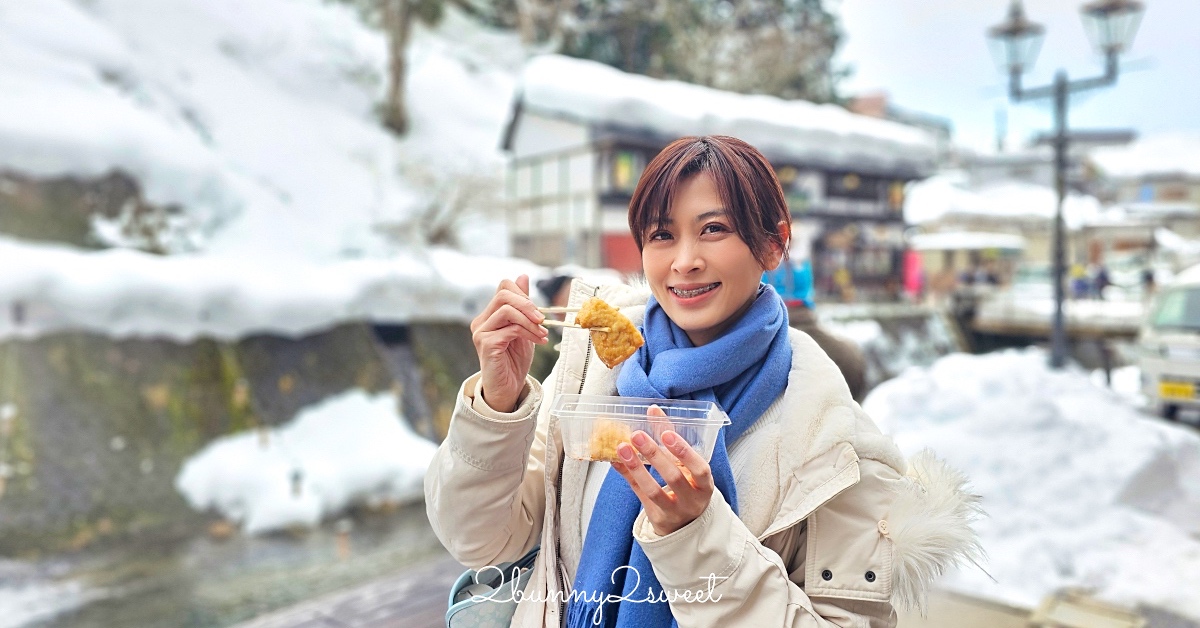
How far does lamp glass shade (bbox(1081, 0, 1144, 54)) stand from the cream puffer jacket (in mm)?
9902

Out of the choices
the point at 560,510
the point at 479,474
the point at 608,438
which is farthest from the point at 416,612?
the point at 608,438

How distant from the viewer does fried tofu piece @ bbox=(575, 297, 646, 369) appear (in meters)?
1.53

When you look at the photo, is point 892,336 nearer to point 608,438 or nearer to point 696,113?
point 696,113

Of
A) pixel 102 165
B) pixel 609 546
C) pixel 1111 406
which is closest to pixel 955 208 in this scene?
pixel 1111 406

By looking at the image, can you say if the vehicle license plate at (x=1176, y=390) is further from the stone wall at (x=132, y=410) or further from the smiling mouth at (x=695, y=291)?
the smiling mouth at (x=695, y=291)

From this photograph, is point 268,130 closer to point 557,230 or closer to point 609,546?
point 557,230

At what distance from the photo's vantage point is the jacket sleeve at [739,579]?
1.26 metres

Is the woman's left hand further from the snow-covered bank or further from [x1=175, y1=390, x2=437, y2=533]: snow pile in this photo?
[x1=175, y1=390, x2=437, y2=533]: snow pile

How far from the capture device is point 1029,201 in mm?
22172

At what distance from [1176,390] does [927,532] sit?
9640mm

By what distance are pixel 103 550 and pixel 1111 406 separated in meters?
9.23

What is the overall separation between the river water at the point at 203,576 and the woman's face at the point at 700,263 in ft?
17.1

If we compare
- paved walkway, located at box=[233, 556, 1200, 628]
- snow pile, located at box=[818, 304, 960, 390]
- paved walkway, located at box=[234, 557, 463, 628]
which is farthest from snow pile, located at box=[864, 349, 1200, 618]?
snow pile, located at box=[818, 304, 960, 390]

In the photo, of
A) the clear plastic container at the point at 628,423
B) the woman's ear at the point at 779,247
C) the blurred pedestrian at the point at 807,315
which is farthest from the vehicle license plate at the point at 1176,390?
the clear plastic container at the point at 628,423
